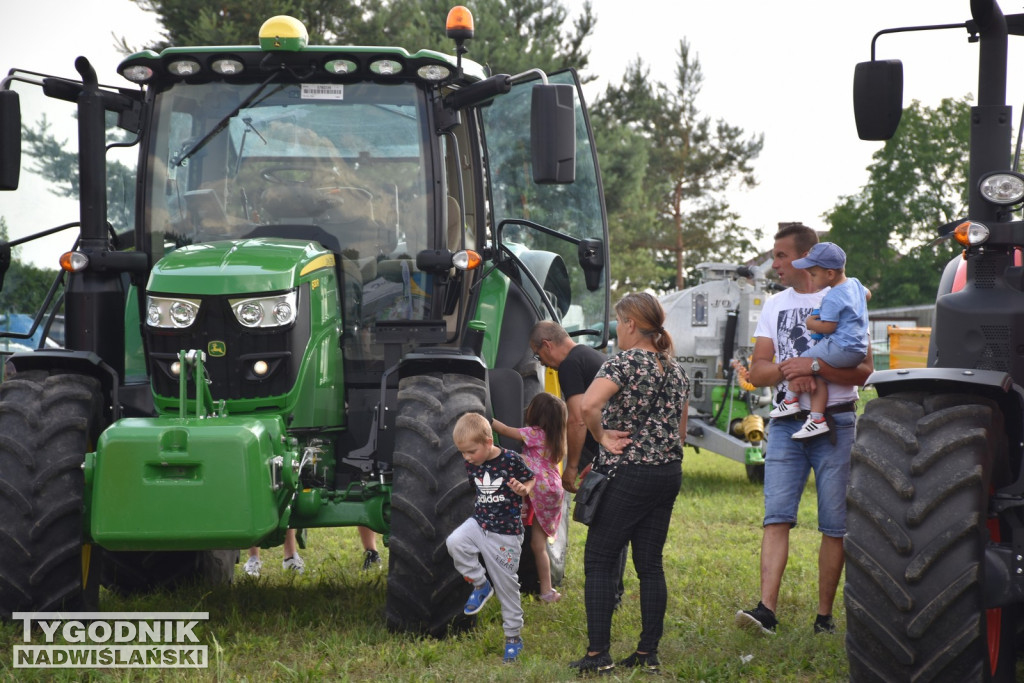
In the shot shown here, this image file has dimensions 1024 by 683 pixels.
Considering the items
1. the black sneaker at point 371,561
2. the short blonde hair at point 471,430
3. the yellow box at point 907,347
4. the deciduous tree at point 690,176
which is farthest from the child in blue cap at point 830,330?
the deciduous tree at point 690,176

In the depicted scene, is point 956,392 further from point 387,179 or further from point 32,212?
point 32,212

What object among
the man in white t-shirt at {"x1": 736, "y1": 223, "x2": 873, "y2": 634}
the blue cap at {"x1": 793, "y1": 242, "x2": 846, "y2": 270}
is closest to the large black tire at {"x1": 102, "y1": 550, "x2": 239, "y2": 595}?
the man in white t-shirt at {"x1": 736, "y1": 223, "x2": 873, "y2": 634}

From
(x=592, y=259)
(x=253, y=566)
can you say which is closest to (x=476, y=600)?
(x=592, y=259)

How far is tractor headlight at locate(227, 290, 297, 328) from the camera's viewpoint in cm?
532

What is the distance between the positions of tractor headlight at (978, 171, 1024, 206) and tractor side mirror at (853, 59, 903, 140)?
0.39 meters

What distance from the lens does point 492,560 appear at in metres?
5.07

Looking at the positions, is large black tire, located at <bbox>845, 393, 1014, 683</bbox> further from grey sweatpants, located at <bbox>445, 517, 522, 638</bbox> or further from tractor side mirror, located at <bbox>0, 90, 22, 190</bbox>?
tractor side mirror, located at <bbox>0, 90, 22, 190</bbox>

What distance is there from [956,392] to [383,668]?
8.12ft

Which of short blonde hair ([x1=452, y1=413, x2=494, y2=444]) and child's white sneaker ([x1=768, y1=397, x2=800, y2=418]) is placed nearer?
short blonde hair ([x1=452, y1=413, x2=494, y2=444])

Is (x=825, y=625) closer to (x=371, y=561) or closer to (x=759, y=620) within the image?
(x=759, y=620)

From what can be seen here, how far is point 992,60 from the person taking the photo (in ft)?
13.7

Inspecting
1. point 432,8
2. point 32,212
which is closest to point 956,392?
point 32,212

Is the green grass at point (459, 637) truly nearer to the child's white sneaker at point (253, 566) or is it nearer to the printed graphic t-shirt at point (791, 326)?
the child's white sneaker at point (253, 566)

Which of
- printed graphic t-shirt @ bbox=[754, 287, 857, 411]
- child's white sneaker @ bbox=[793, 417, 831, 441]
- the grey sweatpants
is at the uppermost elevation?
printed graphic t-shirt @ bbox=[754, 287, 857, 411]
